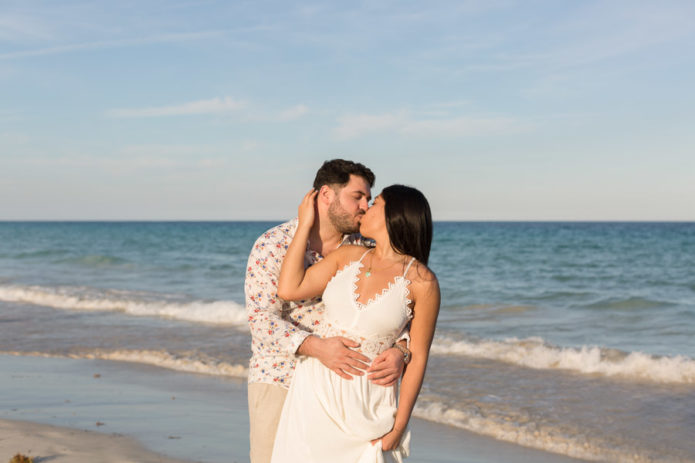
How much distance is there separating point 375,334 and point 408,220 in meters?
0.50

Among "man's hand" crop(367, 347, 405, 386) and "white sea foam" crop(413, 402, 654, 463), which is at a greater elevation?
"man's hand" crop(367, 347, 405, 386)

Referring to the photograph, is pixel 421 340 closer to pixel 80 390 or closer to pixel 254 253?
pixel 254 253

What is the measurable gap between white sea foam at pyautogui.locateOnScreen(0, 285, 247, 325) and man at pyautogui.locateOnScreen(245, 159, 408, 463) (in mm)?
10590

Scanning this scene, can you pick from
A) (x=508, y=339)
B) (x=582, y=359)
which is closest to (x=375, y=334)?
(x=582, y=359)

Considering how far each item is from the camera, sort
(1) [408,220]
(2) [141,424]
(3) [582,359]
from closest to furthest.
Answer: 1. (1) [408,220]
2. (2) [141,424]
3. (3) [582,359]

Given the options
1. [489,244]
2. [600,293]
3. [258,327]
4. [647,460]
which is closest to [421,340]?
[258,327]

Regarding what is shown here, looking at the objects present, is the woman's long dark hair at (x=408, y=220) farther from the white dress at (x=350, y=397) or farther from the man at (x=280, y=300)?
the man at (x=280, y=300)

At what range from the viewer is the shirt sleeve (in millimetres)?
3178

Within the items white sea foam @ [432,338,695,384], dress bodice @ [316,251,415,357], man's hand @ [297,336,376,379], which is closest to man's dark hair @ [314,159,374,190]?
dress bodice @ [316,251,415,357]

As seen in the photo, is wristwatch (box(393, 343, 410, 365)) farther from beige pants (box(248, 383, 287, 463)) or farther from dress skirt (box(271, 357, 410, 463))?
beige pants (box(248, 383, 287, 463))

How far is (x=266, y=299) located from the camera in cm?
325

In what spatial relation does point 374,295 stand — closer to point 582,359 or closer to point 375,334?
point 375,334

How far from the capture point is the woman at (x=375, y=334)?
2.83 metres

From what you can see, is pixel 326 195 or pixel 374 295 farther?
pixel 326 195
